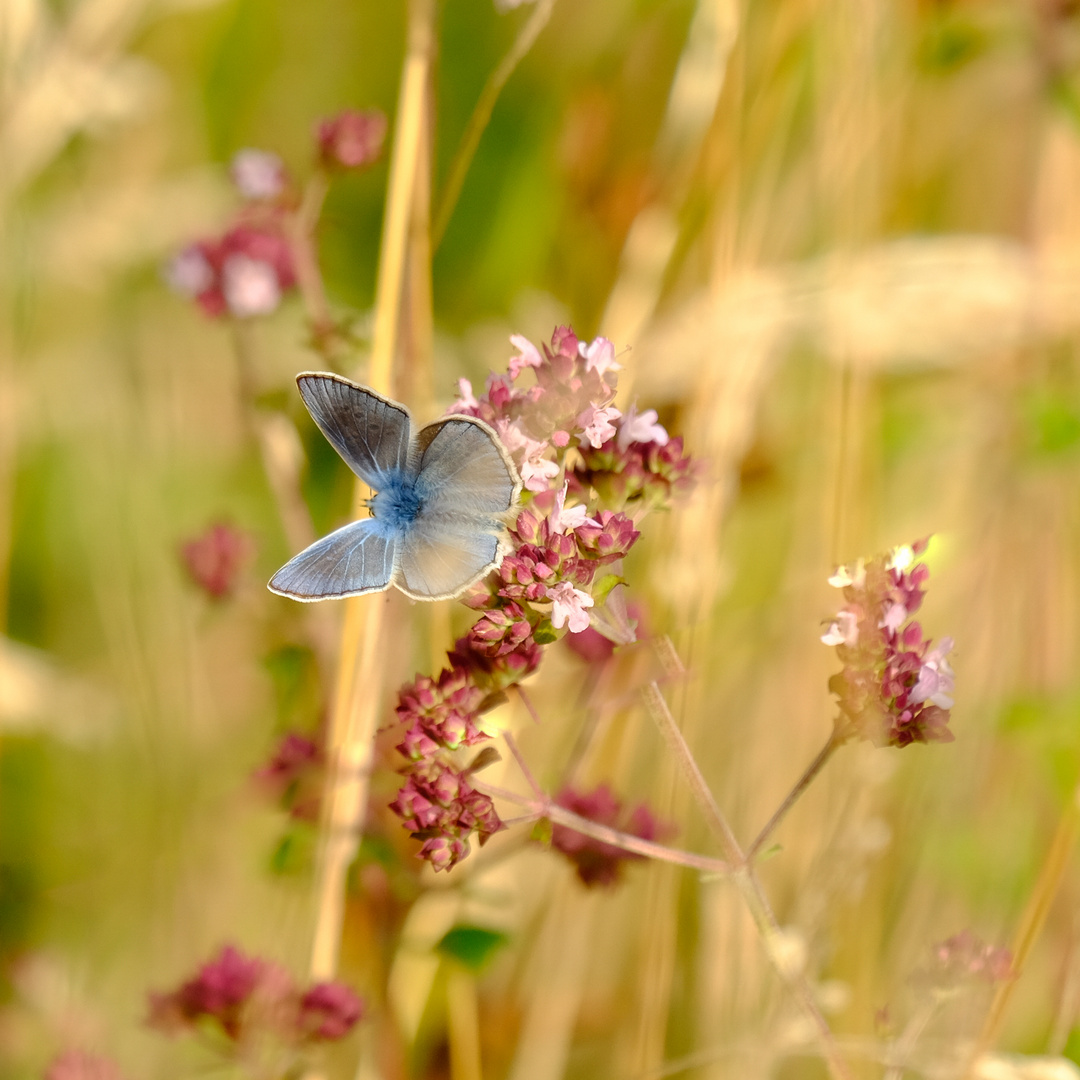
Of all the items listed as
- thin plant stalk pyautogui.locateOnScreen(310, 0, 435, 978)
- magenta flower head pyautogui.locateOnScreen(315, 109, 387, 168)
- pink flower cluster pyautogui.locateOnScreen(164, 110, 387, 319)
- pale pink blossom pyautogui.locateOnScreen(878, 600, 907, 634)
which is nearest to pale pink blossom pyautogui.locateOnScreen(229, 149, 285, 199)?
pink flower cluster pyautogui.locateOnScreen(164, 110, 387, 319)

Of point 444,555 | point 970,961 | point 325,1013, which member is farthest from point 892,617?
point 325,1013

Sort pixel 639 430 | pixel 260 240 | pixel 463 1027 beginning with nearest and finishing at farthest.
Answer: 1. pixel 639 430
2. pixel 463 1027
3. pixel 260 240

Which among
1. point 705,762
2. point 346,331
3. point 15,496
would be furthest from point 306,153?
point 705,762

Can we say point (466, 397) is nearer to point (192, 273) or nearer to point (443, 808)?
point (443, 808)

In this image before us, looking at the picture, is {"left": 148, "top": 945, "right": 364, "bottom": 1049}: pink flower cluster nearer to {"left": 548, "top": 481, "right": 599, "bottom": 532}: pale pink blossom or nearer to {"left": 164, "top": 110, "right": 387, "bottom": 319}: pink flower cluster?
{"left": 548, "top": 481, "right": 599, "bottom": 532}: pale pink blossom

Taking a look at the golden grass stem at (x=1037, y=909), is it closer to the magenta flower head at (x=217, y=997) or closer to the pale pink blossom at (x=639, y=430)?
the pale pink blossom at (x=639, y=430)

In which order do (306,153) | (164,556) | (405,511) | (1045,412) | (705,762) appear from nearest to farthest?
(405,511), (1045,412), (705,762), (164,556), (306,153)

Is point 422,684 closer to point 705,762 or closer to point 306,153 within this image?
point 705,762
